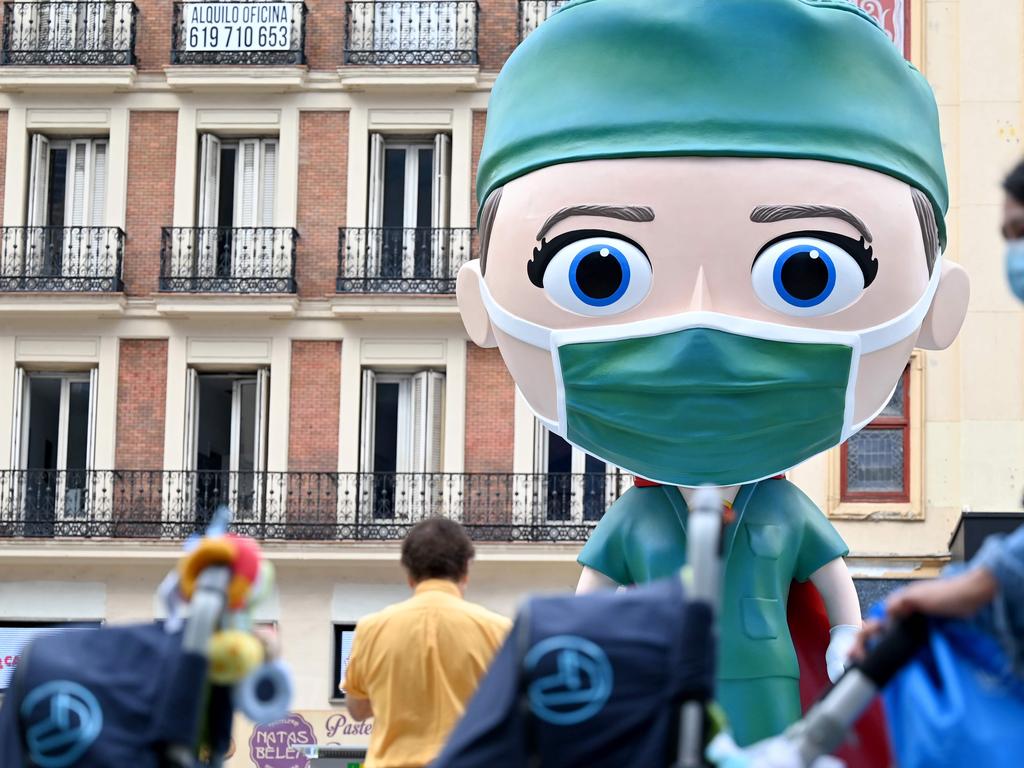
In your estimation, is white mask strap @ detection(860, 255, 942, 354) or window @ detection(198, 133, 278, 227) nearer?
white mask strap @ detection(860, 255, 942, 354)

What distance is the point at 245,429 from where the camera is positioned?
Answer: 2348cm

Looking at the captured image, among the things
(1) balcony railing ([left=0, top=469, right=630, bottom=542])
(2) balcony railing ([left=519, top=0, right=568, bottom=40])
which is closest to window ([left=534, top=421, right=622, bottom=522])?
(1) balcony railing ([left=0, top=469, right=630, bottom=542])

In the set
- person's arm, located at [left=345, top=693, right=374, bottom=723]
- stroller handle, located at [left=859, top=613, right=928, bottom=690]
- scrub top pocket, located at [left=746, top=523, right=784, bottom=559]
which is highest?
scrub top pocket, located at [left=746, top=523, right=784, bottom=559]

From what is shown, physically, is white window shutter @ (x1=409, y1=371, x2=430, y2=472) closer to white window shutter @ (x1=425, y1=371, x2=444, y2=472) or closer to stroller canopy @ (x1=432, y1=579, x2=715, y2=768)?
white window shutter @ (x1=425, y1=371, x2=444, y2=472)

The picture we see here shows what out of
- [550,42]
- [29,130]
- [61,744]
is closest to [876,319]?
[550,42]

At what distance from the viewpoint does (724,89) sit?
21.5 feet

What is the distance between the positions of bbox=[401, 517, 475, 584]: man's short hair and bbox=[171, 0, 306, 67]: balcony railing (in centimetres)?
1843

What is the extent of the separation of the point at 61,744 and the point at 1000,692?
200cm

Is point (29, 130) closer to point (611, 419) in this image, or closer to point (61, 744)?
point (611, 419)

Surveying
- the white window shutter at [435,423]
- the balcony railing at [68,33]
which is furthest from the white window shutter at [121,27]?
the white window shutter at [435,423]

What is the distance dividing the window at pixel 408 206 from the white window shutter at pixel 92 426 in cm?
370

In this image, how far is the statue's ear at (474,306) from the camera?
24.5 ft

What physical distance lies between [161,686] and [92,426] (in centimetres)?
Answer: 1983

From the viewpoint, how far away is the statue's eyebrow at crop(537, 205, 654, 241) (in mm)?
6461
